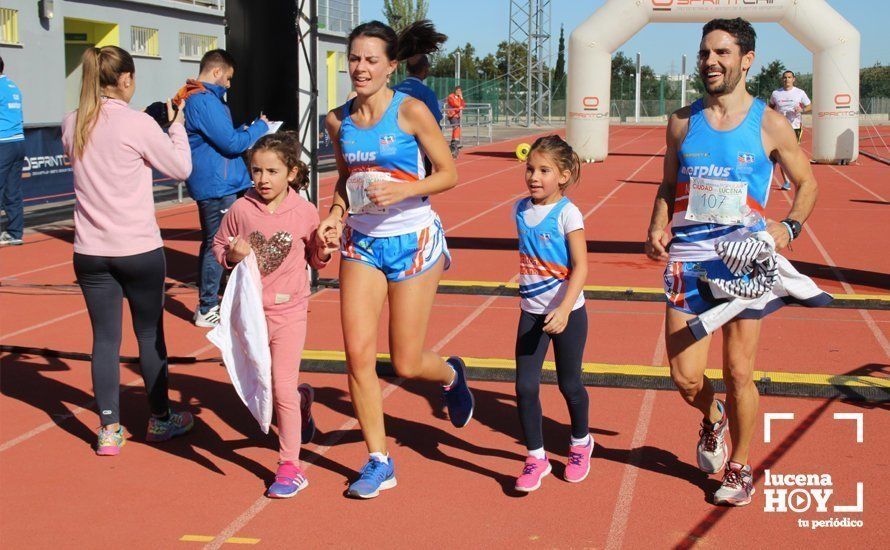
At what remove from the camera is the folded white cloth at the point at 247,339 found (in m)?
4.73

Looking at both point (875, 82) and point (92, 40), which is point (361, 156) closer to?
point (92, 40)

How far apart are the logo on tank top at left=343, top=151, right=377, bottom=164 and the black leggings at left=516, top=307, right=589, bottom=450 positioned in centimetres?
98

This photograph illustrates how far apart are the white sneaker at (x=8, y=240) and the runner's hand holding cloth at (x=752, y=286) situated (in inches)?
398

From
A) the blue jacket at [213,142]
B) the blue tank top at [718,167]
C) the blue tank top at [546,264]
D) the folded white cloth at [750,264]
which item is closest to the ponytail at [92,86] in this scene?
the blue tank top at [546,264]

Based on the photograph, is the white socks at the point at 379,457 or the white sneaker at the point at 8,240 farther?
the white sneaker at the point at 8,240

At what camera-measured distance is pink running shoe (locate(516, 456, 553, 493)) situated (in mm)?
4734

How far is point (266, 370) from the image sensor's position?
473 cm

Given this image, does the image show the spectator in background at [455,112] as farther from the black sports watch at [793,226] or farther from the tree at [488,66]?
the tree at [488,66]

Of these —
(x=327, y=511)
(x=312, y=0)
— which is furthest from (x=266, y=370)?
(x=312, y=0)

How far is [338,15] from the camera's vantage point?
40469mm

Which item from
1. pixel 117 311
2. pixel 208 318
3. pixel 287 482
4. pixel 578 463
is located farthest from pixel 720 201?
pixel 208 318

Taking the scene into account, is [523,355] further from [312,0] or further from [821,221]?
[821,221]

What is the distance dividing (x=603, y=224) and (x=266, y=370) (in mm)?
10719

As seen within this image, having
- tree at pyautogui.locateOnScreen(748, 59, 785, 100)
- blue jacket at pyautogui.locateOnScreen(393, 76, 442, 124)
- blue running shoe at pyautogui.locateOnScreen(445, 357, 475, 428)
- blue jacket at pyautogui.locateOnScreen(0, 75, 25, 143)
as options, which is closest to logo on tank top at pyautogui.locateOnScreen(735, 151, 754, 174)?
blue running shoe at pyautogui.locateOnScreen(445, 357, 475, 428)
